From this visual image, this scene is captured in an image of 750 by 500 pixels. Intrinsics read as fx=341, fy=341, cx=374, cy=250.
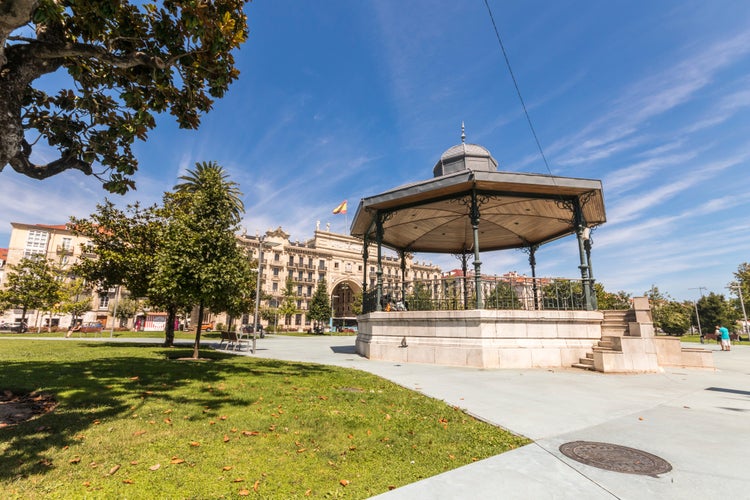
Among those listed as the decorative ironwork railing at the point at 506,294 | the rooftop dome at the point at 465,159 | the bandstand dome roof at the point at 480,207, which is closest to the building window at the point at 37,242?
the bandstand dome roof at the point at 480,207

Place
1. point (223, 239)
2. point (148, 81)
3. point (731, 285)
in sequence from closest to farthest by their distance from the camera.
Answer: point (148, 81) → point (223, 239) → point (731, 285)

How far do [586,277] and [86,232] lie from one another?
27.2m

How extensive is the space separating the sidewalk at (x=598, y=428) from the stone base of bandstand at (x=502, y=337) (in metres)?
1.33

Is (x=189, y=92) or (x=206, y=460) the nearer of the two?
(x=206, y=460)

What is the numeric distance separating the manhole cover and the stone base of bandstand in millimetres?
7265

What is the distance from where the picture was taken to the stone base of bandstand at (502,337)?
1155 cm

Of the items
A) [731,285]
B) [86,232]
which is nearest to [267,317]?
[86,232]

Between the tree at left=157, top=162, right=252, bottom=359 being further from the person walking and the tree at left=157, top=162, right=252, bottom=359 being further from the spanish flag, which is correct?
the spanish flag

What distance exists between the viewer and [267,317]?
2648 inches

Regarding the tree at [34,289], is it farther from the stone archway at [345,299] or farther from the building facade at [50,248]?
the stone archway at [345,299]

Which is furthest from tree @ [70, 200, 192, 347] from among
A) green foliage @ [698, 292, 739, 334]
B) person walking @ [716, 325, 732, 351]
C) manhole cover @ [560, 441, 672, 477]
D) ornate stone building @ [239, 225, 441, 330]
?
→ green foliage @ [698, 292, 739, 334]

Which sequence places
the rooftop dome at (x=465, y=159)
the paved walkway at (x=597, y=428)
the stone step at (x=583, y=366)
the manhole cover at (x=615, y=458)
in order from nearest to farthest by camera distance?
the paved walkway at (x=597, y=428), the manhole cover at (x=615, y=458), the stone step at (x=583, y=366), the rooftop dome at (x=465, y=159)

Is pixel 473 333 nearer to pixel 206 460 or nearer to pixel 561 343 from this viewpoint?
pixel 561 343

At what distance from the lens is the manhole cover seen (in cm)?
356
